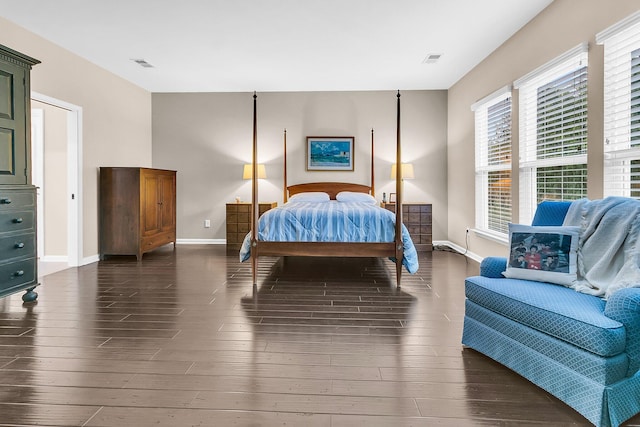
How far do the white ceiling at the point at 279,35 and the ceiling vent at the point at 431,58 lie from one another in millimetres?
68

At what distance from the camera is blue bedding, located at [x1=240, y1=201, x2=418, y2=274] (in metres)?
4.02

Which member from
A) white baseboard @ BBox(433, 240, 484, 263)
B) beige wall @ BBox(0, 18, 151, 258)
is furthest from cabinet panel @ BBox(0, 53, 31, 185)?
white baseboard @ BBox(433, 240, 484, 263)

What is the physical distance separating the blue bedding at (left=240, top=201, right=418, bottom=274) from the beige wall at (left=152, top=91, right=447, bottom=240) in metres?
2.54

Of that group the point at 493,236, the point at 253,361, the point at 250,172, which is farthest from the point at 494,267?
the point at 250,172

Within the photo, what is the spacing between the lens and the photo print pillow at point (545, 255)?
7.16ft

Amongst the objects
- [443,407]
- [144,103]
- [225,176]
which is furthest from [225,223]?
[443,407]

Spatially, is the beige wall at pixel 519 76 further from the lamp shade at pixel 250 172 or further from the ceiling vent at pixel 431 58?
the lamp shade at pixel 250 172

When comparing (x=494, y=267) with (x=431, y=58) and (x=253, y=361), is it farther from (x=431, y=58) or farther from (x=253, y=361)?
(x=431, y=58)

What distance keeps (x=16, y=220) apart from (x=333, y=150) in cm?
436

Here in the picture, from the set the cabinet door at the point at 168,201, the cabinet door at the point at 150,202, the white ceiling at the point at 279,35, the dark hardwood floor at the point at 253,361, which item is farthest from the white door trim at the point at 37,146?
the dark hardwood floor at the point at 253,361

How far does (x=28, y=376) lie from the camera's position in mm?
1999

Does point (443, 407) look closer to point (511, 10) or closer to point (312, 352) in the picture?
point (312, 352)

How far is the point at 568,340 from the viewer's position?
170 centimetres

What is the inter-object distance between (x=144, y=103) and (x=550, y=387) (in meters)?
6.56
